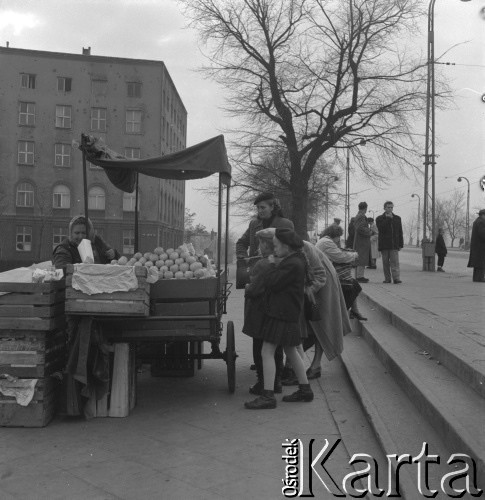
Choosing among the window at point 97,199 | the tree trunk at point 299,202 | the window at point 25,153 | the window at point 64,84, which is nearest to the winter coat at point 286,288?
the tree trunk at point 299,202

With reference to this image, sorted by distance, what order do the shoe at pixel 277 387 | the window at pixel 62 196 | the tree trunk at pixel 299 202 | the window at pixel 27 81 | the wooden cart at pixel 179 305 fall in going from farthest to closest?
1. the window at pixel 62 196
2. the window at pixel 27 81
3. the tree trunk at pixel 299 202
4. the shoe at pixel 277 387
5. the wooden cart at pixel 179 305

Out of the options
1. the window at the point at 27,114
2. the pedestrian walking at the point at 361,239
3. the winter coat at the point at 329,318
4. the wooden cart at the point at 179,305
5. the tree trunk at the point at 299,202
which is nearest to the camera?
the wooden cart at the point at 179,305

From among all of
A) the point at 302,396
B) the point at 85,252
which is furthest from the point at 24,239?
the point at 302,396

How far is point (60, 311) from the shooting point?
5.66 m

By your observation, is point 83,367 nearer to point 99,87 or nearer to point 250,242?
point 250,242

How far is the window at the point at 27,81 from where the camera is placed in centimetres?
6084

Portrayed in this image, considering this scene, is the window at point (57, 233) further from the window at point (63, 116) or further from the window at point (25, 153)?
the window at point (63, 116)

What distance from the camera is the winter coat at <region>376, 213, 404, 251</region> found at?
48.6 feet

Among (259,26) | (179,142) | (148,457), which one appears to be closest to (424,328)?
(148,457)

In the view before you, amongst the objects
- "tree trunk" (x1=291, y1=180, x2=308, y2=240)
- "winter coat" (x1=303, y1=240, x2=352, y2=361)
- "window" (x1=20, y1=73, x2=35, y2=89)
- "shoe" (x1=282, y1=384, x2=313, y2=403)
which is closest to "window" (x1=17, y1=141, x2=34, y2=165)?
"window" (x1=20, y1=73, x2=35, y2=89)

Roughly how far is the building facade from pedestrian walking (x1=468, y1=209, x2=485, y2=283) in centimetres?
4716

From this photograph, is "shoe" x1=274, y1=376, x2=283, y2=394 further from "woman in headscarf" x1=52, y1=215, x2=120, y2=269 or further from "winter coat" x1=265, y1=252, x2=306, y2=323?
"woman in headscarf" x1=52, y1=215, x2=120, y2=269

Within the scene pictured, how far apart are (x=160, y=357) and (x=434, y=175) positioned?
16.4 metres

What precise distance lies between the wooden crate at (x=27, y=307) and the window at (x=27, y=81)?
2391 inches
